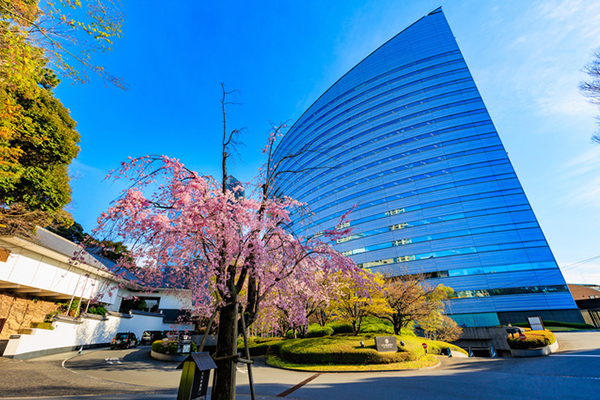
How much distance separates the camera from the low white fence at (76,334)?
14.1 meters

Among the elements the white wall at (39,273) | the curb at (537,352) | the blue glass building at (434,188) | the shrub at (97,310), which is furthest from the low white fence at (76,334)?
the blue glass building at (434,188)

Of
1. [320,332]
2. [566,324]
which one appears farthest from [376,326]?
[566,324]

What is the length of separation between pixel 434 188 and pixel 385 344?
3997 cm

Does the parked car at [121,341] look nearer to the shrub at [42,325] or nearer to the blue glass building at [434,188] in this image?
the shrub at [42,325]

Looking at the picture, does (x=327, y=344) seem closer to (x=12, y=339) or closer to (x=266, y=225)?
(x=266, y=225)

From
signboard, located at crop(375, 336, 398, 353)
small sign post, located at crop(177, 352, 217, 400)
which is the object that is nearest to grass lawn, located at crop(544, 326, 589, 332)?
signboard, located at crop(375, 336, 398, 353)

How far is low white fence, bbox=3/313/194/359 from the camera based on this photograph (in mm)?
14094

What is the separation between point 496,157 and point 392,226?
76.9 ft

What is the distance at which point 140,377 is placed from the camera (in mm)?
10734

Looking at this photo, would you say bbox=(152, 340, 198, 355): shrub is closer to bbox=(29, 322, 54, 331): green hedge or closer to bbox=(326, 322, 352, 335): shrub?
bbox=(29, 322, 54, 331): green hedge

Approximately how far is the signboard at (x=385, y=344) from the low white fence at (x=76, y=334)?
12.2m

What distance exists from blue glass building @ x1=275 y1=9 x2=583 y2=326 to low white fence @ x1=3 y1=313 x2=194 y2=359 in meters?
23.7

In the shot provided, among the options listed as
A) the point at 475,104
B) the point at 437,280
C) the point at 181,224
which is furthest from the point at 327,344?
the point at 475,104

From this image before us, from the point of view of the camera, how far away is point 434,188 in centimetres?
4619
